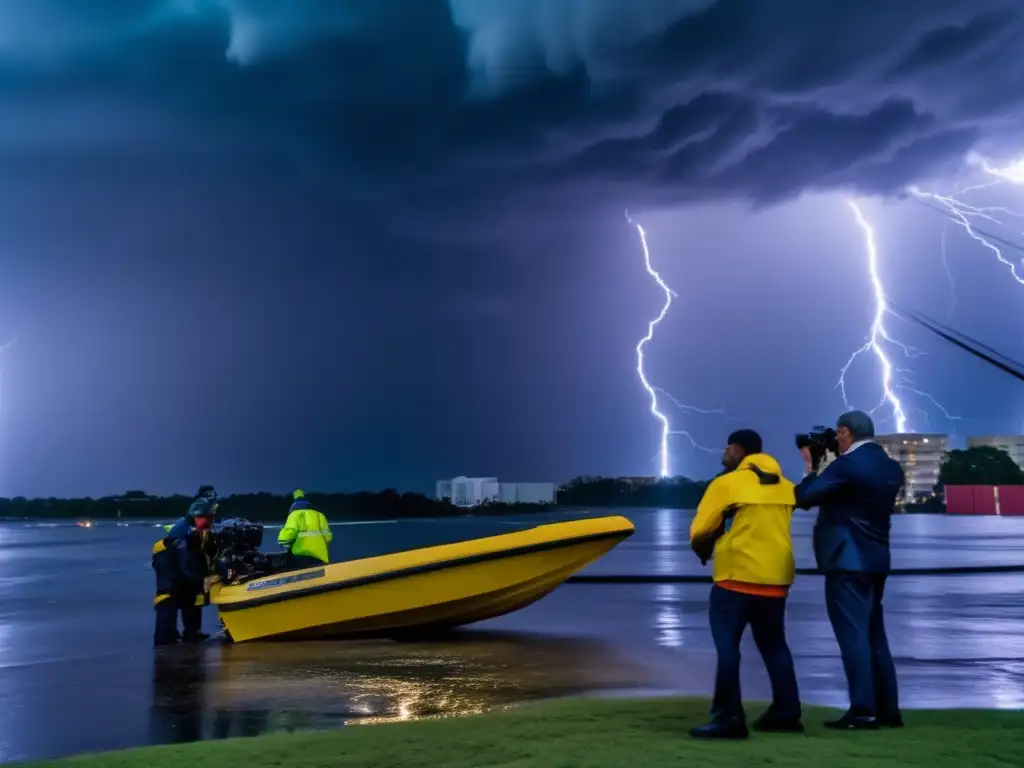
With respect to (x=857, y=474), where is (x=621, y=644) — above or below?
below

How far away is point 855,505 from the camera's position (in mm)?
6457

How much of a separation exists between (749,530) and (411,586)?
6.13 metres

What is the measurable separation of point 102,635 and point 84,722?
610cm

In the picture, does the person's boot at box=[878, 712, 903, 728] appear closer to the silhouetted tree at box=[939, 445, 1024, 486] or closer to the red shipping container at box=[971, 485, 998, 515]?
the red shipping container at box=[971, 485, 998, 515]

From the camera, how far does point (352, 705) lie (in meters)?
8.03

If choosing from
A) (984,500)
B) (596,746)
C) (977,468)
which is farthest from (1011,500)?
(596,746)

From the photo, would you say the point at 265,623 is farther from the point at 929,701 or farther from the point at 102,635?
the point at 929,701

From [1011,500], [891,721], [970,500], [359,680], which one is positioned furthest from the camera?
[970,500]

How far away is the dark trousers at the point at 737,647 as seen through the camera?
6098 mm

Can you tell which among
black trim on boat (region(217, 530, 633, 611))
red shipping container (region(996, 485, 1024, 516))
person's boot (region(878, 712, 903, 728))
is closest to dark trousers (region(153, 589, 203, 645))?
black trim on boat (region(217, 530, 633, 611))

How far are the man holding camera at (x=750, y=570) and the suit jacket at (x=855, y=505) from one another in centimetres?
25

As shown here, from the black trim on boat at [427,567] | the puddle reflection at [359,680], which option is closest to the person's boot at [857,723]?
the puddle reflection at [359,680]

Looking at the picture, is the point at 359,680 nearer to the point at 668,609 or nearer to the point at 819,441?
the point at 819,441

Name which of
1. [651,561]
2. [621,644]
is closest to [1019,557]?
[651,561]
